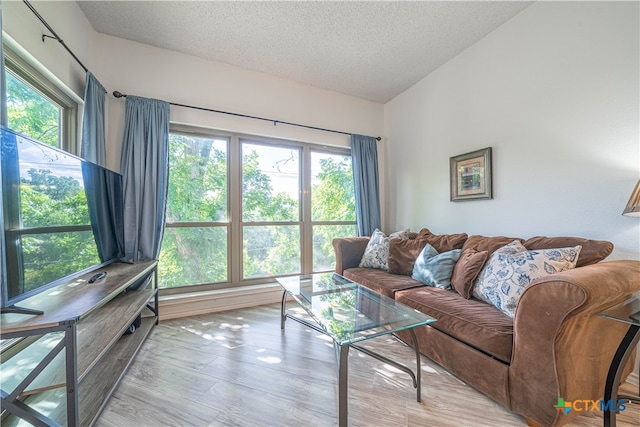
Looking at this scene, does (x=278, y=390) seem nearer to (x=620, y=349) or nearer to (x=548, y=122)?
(x=620, y=349)

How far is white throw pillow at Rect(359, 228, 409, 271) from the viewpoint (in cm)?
268

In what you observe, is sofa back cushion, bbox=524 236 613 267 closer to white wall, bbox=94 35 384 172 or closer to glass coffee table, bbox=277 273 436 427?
glass coffee table, bbox=277 273 436 427

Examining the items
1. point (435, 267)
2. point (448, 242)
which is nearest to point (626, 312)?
point (435, 267)

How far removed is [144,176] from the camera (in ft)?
7.74

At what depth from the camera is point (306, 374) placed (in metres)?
1.61

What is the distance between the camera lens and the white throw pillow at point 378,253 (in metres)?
2.68

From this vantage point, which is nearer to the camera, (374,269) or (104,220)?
(104,220)

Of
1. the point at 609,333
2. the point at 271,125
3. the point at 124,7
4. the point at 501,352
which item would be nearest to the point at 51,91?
the point at 124,7

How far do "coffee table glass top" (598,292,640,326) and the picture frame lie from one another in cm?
135

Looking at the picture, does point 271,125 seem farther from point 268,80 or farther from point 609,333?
point 609,333

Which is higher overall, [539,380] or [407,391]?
[539,380]

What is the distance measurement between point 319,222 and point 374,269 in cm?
104

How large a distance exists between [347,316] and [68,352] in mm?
1263

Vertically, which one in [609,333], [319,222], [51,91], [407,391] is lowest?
[407,391]
